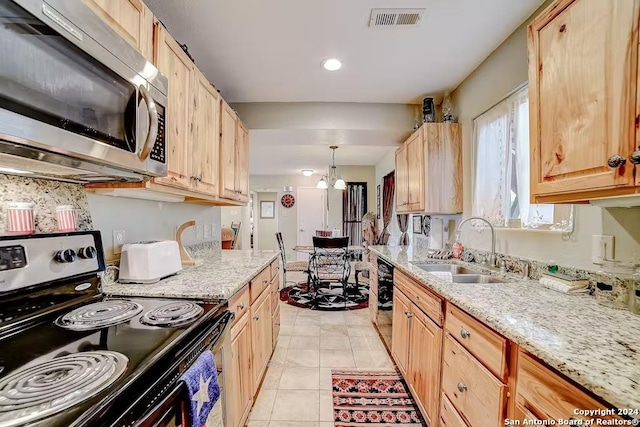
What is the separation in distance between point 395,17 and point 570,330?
181cm

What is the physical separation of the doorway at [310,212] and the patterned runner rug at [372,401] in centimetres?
549

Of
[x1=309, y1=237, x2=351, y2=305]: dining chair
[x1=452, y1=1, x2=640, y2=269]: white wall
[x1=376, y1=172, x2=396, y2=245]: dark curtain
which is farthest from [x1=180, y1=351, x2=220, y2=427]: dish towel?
[x1=376, y1=172, x2=396, y2=245]: dark curtain

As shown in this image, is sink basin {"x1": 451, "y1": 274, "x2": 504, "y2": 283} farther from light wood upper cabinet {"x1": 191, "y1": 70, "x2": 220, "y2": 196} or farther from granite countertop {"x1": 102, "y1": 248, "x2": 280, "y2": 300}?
light wood upper cabinet {"x1": 191, "y1": 70, "x2": 220, "y2": 196}

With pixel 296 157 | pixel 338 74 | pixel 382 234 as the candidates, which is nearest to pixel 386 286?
pixel 338 74

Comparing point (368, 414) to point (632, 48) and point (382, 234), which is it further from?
point (382, 234)

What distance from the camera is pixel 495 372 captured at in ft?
3.37

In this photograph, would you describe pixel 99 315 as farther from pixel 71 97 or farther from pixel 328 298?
pixel 328 298

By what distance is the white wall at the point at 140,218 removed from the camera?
1.46 metres

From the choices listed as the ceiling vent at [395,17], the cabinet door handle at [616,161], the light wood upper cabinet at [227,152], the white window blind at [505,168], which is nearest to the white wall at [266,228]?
the light wood upper cabinet at [227,152]

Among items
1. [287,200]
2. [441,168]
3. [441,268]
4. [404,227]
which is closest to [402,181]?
[441,168]

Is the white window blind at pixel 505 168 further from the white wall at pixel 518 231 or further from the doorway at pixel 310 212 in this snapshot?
the doorway at pixel 310 212

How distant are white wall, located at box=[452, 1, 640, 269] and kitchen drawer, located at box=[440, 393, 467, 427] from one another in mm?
925

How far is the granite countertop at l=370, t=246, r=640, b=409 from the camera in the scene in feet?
2.15

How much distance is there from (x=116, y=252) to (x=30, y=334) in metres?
0.66
